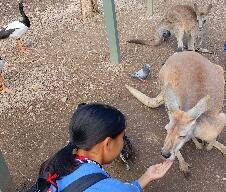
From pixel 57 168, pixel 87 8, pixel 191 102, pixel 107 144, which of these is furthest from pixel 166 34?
pixel 57 168

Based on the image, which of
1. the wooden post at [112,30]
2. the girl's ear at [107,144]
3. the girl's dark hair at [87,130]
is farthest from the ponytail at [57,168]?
the wooden post at [112,30]

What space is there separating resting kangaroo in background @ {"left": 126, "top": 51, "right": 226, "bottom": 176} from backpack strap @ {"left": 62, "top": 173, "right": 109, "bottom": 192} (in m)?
1.40

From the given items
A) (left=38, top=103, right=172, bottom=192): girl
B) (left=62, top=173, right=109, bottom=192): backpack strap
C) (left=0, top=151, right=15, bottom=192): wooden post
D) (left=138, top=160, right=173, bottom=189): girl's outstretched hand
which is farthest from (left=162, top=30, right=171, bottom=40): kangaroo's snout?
(left=62, top=173, right=109, bottom=192): backpack strap

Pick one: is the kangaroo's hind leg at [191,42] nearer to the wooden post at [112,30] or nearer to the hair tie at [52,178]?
the wooden post at [112,30]

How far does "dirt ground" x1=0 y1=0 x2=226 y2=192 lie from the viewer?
4.07 m

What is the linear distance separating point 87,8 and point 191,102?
11.3ft

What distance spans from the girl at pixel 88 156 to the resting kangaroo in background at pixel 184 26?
350 centimetres

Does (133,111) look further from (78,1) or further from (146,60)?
(78,1)

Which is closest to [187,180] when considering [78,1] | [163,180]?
[163,180]

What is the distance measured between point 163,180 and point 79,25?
3.45 m

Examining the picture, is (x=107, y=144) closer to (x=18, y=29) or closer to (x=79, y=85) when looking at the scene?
(x=79, y=85)

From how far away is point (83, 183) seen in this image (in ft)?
6.82

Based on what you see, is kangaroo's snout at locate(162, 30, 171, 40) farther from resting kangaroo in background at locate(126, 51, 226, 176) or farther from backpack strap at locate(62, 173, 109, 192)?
backpack strap at locate(62, 173, 109, 192)

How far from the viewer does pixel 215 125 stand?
12.6 ft
